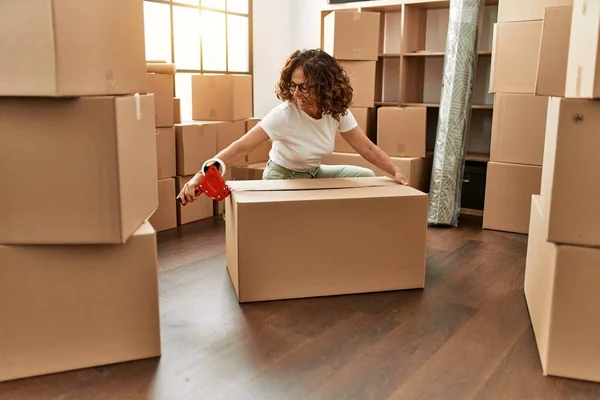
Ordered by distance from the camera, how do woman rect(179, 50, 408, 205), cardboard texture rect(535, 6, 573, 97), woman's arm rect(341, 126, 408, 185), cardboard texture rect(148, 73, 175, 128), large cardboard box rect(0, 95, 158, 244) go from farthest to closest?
cardboard texture rect(148, 73, 175, 128), woman's arm rect(341, 126, 408, 185), woman rect(179, 50, 408, 205), cardboard texture rect(535, 6, 573, 97), large cardboard box rect(0, 95, 158, 244)

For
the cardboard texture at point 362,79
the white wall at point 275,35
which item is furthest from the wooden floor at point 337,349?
the white wall at point 275,35

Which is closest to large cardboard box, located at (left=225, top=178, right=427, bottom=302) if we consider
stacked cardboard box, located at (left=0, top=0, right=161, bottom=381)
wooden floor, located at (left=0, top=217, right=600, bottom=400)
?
wooden floor, located at (left=0, top=217, right=600, bottom=400)

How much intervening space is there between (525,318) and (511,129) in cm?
153

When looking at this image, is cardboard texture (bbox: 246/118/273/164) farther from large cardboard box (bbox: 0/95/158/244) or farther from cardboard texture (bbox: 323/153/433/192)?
large cardboard box (bbox: 0/95/158/244)

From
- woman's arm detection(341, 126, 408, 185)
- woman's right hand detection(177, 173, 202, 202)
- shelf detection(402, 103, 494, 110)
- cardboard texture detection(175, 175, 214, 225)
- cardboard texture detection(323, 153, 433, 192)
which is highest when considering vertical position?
shelf detection(402, 103, 494, 110)

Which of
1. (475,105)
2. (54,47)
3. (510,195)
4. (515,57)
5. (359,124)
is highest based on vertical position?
(515,57)

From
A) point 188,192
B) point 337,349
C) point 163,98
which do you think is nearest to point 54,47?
point 188,192

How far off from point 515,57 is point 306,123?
1434mm

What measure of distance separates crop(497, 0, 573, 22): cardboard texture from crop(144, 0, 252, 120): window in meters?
2.02

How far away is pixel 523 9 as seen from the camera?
3102mm

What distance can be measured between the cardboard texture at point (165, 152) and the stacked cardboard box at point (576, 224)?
219cm

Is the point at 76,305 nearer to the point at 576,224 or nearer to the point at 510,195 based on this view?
the point at 576,224

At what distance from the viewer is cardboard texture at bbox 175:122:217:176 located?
132 inches

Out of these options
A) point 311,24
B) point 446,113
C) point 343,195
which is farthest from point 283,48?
point 343,195
